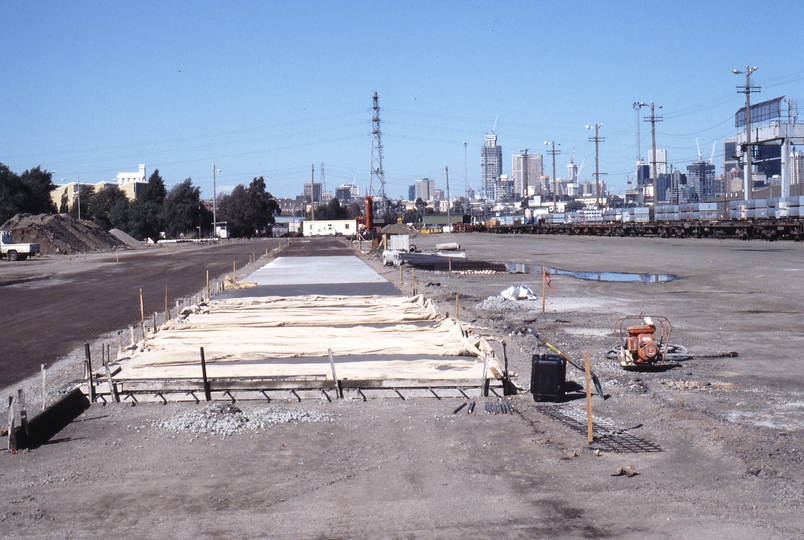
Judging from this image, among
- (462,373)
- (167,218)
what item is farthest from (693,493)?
(167,218)

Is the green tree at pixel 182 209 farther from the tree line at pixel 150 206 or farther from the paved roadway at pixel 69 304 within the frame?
the paved roadway at pixel 69 304

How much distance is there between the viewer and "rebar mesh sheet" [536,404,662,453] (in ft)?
25.0

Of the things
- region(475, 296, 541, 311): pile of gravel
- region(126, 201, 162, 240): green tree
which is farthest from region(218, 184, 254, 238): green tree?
region(475, 296, 541, 311): pile of gravel

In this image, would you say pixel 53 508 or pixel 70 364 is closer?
pixel 53 508

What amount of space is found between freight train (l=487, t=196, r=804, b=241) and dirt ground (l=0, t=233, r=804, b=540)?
146ft

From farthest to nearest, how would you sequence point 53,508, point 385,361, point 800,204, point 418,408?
point 800,204 < point 385,361 < point 418,408 < point 53,508

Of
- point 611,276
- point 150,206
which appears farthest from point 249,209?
point 611,276

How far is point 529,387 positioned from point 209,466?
474 centimetres

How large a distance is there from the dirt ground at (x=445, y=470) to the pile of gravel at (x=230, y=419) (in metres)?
0.08

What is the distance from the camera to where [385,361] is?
11672 mm

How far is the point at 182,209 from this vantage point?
438 ft

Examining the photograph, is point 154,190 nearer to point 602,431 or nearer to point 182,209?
point 182,209

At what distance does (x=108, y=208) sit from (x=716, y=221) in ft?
335

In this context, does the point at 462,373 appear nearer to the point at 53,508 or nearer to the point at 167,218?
the point at 53,508
